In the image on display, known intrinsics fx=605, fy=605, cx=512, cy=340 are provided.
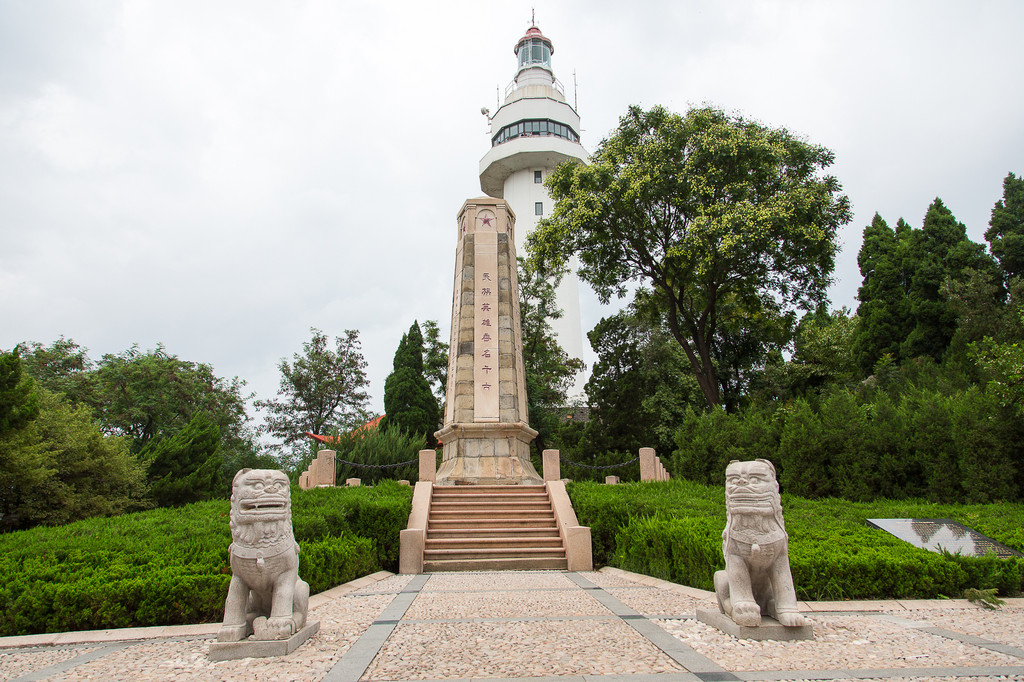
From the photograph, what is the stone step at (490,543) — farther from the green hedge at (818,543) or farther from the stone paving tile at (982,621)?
the stone paving tile at (982,621)

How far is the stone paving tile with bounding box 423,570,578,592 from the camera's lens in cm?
701

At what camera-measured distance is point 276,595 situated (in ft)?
14.0

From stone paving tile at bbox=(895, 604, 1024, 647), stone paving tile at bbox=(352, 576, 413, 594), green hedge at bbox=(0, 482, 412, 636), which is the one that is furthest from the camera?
stone paving tile at bbox=(352, 576, 413, 594)

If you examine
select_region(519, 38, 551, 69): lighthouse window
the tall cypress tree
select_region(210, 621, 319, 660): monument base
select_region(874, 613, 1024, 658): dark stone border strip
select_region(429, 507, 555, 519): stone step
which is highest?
select_region(519, 38, 551, 69): lighthouse window

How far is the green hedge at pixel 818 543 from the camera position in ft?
18.4

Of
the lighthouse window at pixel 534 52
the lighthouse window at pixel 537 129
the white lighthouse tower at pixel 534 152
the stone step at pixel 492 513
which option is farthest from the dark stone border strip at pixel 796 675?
the lighthouse window at pixel 534 52

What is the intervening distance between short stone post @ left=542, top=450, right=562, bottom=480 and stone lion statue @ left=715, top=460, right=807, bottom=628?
787 centimetres

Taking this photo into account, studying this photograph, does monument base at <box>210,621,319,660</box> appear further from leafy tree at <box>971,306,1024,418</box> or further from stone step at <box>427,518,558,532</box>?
leafy tree at <box>971,306,1024,418</box>

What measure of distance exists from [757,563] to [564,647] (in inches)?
58.8

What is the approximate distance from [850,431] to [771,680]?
27.1ft

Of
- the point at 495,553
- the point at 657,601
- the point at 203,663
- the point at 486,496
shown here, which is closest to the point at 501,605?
the point at 657,601

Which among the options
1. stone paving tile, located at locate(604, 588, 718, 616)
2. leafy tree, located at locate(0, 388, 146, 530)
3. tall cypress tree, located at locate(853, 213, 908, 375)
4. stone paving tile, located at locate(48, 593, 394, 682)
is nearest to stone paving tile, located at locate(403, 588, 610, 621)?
stone paving tile, located at locate(604, 588, 718, 616)

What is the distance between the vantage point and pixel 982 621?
4.87 m

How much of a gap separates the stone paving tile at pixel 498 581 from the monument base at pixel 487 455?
3.96 metres
